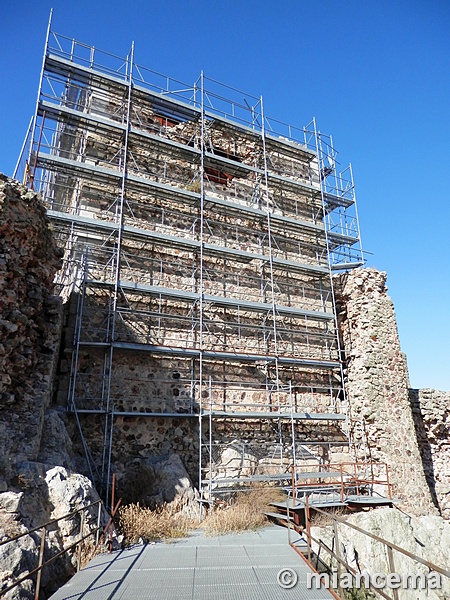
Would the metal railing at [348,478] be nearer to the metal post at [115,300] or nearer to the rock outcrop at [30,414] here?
the metal post at [115,300]

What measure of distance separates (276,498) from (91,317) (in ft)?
16.9

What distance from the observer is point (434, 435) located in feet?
38.0

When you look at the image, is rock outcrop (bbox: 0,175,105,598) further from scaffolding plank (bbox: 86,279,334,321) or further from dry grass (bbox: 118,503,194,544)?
scaffolding plank (bbox: 86,279,334,321)

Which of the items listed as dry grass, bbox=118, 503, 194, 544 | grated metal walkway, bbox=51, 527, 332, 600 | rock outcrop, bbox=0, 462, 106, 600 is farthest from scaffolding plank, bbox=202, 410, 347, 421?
rock outcrop, bbox=0, 462, 106, 600

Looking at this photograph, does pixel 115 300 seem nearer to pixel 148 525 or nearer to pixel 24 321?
pixel 24 321

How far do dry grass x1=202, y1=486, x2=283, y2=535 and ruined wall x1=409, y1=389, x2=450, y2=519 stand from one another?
5.41 meters

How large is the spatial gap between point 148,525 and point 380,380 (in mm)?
6996

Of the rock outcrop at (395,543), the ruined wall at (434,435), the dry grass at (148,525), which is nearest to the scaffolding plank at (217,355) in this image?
the ruined wall at (434,435)

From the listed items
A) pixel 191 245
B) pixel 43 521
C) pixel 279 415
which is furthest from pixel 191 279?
pixel 43 521

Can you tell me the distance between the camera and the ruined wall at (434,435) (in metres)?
11.3

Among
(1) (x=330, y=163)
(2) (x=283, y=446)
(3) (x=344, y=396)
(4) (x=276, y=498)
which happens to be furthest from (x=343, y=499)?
(1) (x=330, y=163)

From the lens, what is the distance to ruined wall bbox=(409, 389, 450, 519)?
11.3 meters

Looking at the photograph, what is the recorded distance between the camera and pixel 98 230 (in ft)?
31.0

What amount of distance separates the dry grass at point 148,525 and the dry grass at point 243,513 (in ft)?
1.50
